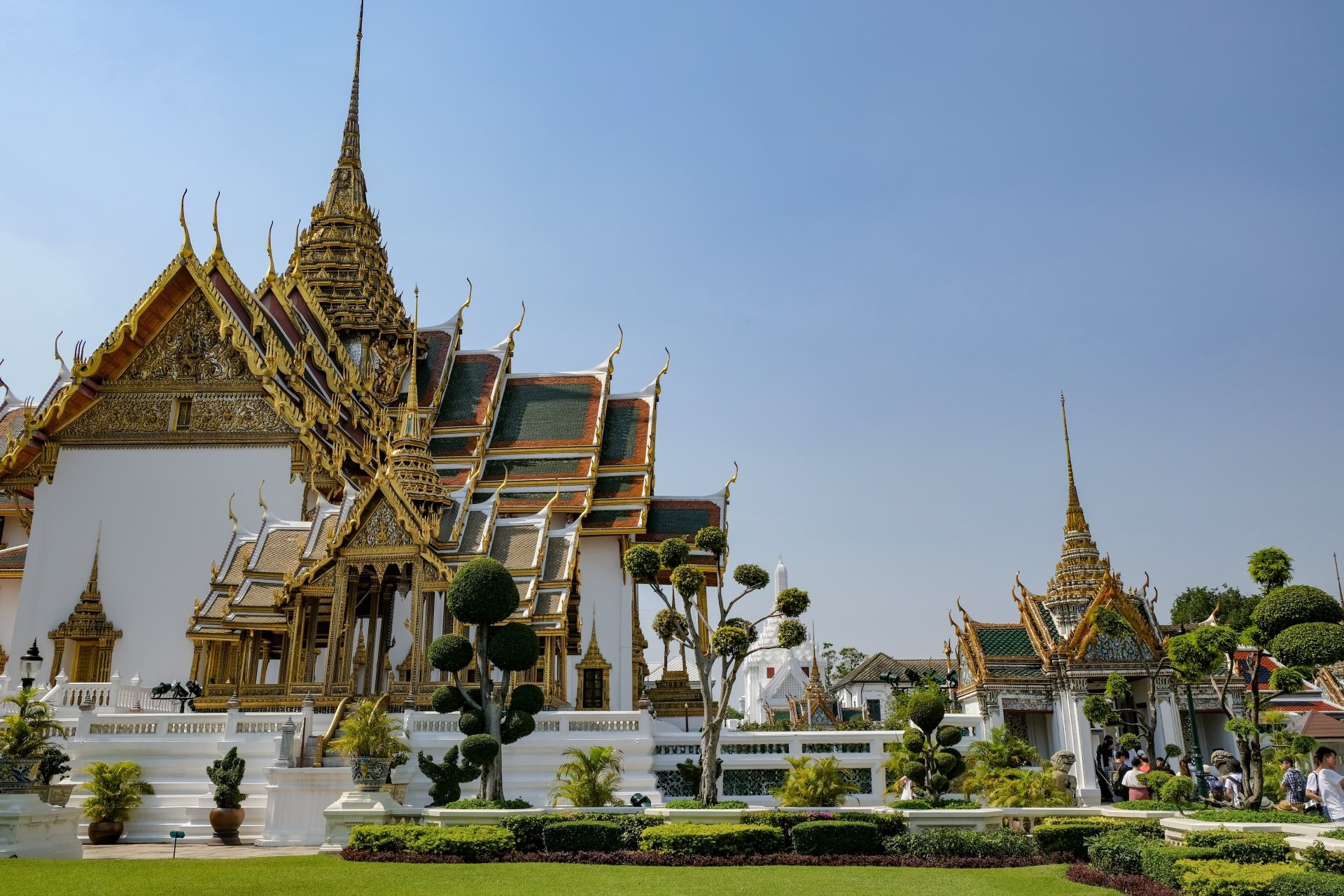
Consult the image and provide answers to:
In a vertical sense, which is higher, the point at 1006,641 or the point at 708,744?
the point at 1006,641

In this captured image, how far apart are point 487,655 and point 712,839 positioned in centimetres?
321

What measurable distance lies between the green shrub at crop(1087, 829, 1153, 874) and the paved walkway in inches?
260

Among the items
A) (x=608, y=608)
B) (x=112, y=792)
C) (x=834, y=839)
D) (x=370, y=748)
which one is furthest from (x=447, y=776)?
(x=608, y=608)

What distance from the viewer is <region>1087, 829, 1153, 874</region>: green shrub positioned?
26.0 feet

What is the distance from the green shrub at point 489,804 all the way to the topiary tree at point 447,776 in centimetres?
55

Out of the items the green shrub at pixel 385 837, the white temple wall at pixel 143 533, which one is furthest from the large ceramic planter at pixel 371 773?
the white temple wall at pixel 143 533

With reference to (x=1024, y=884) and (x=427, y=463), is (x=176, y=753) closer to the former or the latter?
(x=427, y=463)

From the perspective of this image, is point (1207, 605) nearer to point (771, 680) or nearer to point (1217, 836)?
point (771, 680)

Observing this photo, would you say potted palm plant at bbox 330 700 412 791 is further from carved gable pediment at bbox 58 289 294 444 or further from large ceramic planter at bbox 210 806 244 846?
carved gable pediment at bbox 58 289 294 444

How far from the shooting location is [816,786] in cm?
1150

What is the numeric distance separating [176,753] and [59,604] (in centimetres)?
798

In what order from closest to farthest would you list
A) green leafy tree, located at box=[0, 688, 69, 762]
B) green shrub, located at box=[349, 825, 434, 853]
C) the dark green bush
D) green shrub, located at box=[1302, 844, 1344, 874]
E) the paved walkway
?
green shrub, located at box=[1302, 844, 1344, 874], green shrub, located at box=[349, 825, 434, 853], the dark green bush, the paved walkway, green leafy tree, located at box=[0, 688, 69, 762]

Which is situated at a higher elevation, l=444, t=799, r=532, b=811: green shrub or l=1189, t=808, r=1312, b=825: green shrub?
l=1189, t=808, r=1312, b=825: green shrub

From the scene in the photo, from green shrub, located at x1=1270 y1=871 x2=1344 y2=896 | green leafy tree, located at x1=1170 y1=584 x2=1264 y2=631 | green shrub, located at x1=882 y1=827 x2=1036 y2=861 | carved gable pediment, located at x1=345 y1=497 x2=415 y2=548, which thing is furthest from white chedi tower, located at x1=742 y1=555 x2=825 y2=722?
green shrub, located at x1=1270 y1=871 x2=1344 y2=896
